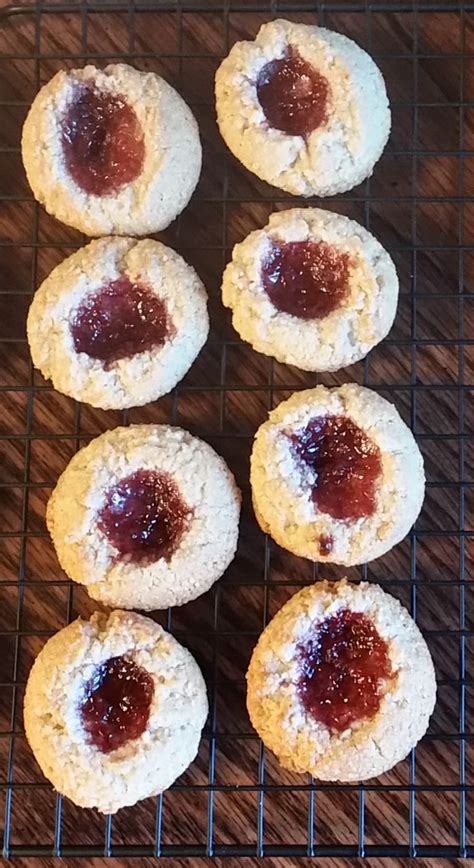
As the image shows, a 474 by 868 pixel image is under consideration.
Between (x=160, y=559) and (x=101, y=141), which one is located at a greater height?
(x=101, y=141)

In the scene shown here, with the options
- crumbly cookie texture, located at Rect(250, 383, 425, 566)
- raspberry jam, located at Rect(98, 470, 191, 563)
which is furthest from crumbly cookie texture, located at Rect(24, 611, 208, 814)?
crumbly cookie texture, located at Rect(250, 383, 425, 566)

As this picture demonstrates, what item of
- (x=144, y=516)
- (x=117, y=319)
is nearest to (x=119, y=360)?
(x=117, y=319)

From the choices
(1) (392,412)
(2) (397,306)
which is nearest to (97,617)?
(1) (392,412)

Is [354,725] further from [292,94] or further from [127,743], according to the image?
[292,94]

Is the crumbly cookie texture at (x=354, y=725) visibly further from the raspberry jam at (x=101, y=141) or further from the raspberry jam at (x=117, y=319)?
the raspberry jam at (x=101, y=141)

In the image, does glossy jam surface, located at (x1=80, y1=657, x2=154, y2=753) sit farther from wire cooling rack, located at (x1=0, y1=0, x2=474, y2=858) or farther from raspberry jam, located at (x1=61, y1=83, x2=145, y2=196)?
raspberry jam, located at (x1=61, y1=83, x2=145, y2=196)

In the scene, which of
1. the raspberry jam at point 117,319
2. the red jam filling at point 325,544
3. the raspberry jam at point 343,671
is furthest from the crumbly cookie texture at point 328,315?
the raspberry jam at point 343,671

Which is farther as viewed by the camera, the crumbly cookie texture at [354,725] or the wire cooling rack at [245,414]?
the wire cooling rack at [245,414]
